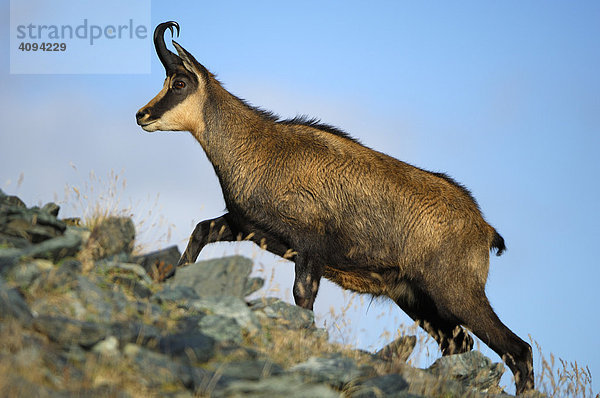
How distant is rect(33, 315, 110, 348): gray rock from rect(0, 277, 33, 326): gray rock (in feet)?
0.29

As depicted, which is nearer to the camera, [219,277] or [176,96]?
[219,277]

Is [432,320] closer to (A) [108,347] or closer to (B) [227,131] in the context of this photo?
(B) [227,131]

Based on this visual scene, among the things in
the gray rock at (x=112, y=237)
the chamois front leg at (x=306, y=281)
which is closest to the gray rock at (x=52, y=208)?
the gray rock at (x=112, y=237)

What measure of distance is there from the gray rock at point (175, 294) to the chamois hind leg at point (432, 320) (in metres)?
3.90

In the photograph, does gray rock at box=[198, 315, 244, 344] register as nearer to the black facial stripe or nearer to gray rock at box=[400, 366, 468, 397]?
gray rock at box=[400, 366, 468, 397]

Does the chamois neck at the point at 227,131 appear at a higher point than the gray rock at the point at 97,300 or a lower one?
higher

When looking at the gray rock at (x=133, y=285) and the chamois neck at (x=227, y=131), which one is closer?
the gray rock at (x=133, y=285)

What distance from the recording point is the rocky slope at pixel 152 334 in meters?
4.83

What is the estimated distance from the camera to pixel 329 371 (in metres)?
5.91

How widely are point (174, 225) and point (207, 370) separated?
324cm

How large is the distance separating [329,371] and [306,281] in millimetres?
2972

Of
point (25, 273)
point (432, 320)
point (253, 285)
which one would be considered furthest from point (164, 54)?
point (432, 320)

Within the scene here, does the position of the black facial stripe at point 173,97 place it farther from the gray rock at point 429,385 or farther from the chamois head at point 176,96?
the gray rock at point 429,385

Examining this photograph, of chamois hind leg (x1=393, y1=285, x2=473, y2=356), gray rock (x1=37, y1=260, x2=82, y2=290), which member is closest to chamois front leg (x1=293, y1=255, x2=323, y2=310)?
chamois hind leg (x1=393, y1=285, x2=473, y2=356)
